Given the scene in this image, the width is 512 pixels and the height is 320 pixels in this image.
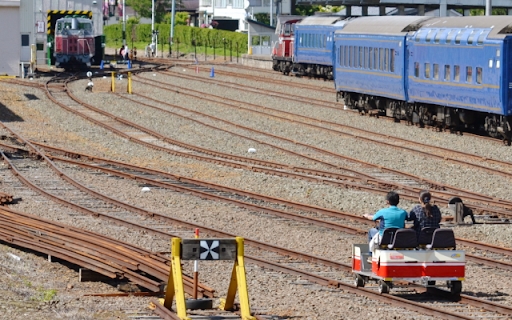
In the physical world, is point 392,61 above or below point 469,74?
above

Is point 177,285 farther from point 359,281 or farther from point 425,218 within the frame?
point 425,218

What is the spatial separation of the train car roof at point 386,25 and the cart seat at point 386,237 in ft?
68.0

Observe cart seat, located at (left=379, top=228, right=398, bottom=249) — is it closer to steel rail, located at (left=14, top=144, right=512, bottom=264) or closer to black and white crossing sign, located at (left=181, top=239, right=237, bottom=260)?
steel rail, located at (left=14, top=144, right=512, bottom=264)

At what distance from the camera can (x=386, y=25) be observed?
3462 cm

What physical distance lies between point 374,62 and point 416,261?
75.3 ft

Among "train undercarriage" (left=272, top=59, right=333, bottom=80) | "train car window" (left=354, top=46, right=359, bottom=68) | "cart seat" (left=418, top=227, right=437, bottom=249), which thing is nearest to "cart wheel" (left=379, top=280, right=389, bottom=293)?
"cart seat" (left=418, top=227, right=437, bottom=249)

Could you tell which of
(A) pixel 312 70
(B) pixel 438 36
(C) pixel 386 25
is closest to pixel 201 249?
(B) pixel 438 36

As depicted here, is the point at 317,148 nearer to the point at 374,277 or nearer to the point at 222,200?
the point at 222,200

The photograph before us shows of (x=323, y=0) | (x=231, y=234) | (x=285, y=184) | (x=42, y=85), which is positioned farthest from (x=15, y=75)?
(x=231, y=234)

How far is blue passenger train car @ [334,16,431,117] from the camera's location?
109 ft

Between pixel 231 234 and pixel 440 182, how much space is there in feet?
20.5

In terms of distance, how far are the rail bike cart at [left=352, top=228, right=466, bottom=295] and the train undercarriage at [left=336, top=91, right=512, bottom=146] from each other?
14.5 meters

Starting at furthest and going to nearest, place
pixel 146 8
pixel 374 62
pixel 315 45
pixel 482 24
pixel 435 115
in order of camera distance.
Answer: pixel 146 8 → pixel 315 45 → pixel 374 62 → pixel 435 115 → pixel 482 24

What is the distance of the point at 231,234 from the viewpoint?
641 inches
